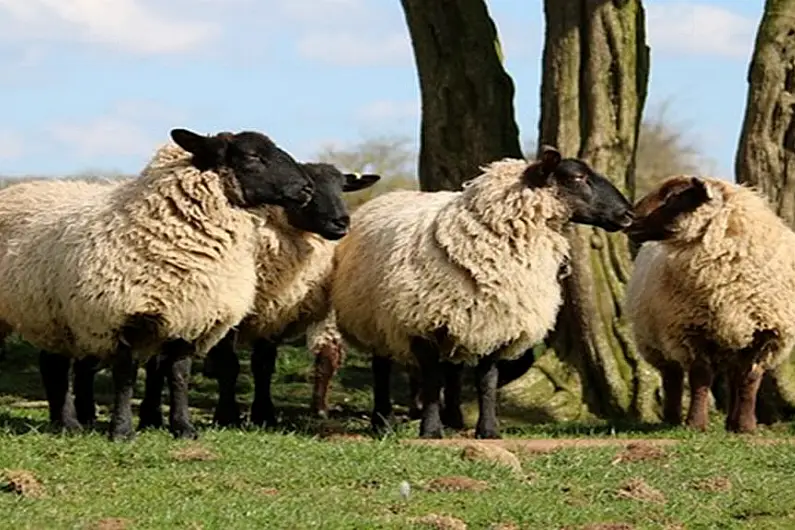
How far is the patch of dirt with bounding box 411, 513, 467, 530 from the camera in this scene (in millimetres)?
8656

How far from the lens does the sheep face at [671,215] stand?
46.2ft

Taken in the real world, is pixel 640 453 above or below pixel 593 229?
below

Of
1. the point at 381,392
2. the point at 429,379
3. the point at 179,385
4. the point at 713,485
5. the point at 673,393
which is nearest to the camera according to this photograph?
the point at 713,485

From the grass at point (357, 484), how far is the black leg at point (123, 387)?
172 millimetres

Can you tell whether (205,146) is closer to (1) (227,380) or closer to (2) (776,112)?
(1) (227,380)

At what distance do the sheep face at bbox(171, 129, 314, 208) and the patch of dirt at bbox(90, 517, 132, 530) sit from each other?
12.9 feet

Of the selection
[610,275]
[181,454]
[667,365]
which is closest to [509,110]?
[610,275]

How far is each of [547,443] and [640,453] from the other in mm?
1069

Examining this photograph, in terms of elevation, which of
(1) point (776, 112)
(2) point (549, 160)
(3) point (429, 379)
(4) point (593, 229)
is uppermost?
(1) point (776, 112)

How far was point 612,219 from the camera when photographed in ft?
43.8

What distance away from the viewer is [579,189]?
13.2 m

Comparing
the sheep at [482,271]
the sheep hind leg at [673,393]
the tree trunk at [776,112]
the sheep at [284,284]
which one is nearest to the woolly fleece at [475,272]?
the sheep at [482,271]

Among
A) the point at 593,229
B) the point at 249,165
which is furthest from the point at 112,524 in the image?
the point at 593,229

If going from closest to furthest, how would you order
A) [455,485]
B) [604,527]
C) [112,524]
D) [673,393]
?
[112,524] < [604,527] < [455,485] < [673,393]
